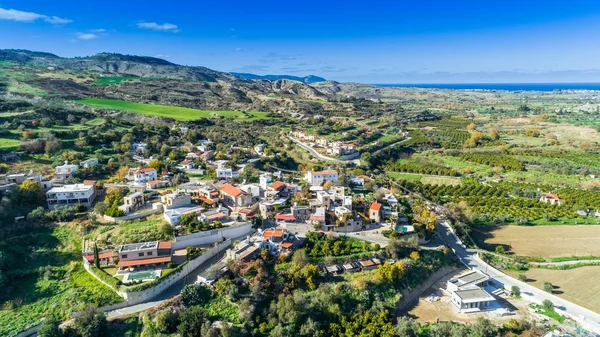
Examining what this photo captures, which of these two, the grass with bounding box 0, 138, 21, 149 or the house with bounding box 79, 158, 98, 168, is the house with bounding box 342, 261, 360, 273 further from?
the grass with bounding box 0, 138, 21, 149

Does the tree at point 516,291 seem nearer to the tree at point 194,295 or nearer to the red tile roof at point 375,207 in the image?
the red tile roof at point 375,207

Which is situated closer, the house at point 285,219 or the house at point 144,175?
the house at point 285,219

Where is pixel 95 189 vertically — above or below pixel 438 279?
above

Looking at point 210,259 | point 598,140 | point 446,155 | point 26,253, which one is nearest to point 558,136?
point 598,140

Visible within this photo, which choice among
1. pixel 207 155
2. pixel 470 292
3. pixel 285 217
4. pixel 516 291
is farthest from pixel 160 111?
pixel 516 291

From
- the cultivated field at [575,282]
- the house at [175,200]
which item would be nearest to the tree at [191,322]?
the house at [175,200]

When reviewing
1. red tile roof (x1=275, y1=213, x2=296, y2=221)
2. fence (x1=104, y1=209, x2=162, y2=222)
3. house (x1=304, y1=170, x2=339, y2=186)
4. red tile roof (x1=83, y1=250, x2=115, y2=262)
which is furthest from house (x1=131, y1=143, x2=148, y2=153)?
red tile roof (x1=275, y1=213, x2=296, y2=221)

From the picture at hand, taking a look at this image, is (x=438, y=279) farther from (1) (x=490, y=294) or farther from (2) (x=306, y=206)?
(2) (x=306, y=206)
